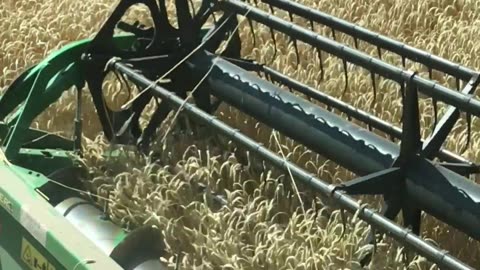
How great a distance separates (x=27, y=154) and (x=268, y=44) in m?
1.32

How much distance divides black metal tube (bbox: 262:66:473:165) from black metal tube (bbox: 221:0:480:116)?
39 cm

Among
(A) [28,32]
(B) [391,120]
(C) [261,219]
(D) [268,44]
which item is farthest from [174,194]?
(A) [28,32]

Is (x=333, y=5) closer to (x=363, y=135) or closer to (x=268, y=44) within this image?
(x=268, y=44)

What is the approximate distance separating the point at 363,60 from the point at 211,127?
1.58 feet

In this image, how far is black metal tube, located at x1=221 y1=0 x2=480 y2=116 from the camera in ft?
7.29

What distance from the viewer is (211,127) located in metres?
2.72

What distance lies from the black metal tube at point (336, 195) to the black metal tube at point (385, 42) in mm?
517

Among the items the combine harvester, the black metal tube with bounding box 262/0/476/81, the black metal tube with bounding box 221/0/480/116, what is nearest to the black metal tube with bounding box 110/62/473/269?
the combine harvester

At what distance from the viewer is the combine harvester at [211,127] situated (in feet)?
7.73

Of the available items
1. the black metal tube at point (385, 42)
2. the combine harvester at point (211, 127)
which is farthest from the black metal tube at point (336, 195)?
the black metal tube at point (385, 42)

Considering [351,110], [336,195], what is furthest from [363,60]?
[351,110]

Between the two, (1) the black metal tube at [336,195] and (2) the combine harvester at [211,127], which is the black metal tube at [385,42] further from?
(1) the black metal tube at [336,195]

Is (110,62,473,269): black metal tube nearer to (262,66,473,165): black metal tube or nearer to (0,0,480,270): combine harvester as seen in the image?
(0,0,480,270): combine harvester

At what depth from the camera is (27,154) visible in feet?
9.84
